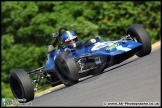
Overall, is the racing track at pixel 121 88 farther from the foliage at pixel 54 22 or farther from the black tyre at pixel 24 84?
the foliage at pixel 54 22

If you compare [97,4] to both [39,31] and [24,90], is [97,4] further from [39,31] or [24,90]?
[24,90]

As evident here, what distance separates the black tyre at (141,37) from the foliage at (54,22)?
14513 mm

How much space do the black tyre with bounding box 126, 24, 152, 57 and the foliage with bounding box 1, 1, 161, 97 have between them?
1451 cm

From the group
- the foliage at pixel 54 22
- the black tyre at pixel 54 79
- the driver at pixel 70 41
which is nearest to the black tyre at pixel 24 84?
the black tyre at pixel 54 79

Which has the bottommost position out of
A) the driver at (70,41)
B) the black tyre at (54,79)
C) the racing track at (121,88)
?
the black tyre at (54,79)

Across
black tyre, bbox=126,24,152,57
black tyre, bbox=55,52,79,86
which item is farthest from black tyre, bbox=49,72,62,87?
black tyre, bbox=126,24,152,57

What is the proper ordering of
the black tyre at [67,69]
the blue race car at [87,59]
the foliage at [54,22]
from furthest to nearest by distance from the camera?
the foliage at [54,22], the blue race car at [87,59], the black tyre at [67,69]

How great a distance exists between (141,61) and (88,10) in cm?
1724

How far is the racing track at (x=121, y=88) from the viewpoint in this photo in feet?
21.2

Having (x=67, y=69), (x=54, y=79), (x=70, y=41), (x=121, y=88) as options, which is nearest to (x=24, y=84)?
(x=67, y=69)

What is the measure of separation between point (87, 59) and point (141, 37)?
1.27 metres

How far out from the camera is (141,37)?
9.89 meters

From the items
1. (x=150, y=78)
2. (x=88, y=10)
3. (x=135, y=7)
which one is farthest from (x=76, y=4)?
(x=150, y=78)

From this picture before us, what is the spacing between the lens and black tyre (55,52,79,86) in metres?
8.97
